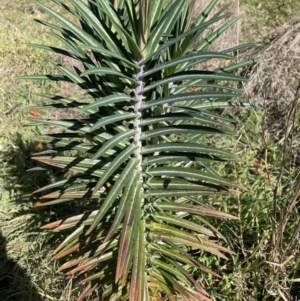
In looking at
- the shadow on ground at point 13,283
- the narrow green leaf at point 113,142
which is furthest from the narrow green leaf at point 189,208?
the shadow on ground at point 13,283

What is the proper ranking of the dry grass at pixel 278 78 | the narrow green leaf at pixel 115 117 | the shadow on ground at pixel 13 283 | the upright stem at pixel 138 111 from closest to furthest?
1. the narrow green leaf at pixel 115 117
2. the upright stem at pixel 138 111
3. the shadow on ground at pixel 13 283
4. the dry grass at pixel 278 78

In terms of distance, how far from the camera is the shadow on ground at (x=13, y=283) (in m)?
2.73

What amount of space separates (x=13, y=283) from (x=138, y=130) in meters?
1.60

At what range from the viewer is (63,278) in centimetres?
272

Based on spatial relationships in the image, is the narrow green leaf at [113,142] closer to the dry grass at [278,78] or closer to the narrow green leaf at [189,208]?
the narrow green leaf at [189,208]

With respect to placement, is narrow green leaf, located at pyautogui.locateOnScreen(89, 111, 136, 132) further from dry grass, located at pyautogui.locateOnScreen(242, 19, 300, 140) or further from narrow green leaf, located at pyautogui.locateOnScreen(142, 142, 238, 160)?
dry grass, located at pyautogui.locateOnScreen(242, 19, 300, 140)

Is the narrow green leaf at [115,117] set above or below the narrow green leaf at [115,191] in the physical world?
above

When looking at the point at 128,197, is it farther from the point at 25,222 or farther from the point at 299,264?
the point at 25,222

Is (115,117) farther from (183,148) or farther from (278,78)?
(278,78)

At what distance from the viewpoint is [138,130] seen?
174cm

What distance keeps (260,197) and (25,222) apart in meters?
1.56

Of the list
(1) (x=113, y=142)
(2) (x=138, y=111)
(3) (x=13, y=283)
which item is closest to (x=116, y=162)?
(1) (x=113, y=142)

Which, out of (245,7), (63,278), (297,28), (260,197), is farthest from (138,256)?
(245,7)

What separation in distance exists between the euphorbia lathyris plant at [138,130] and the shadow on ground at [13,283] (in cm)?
73
